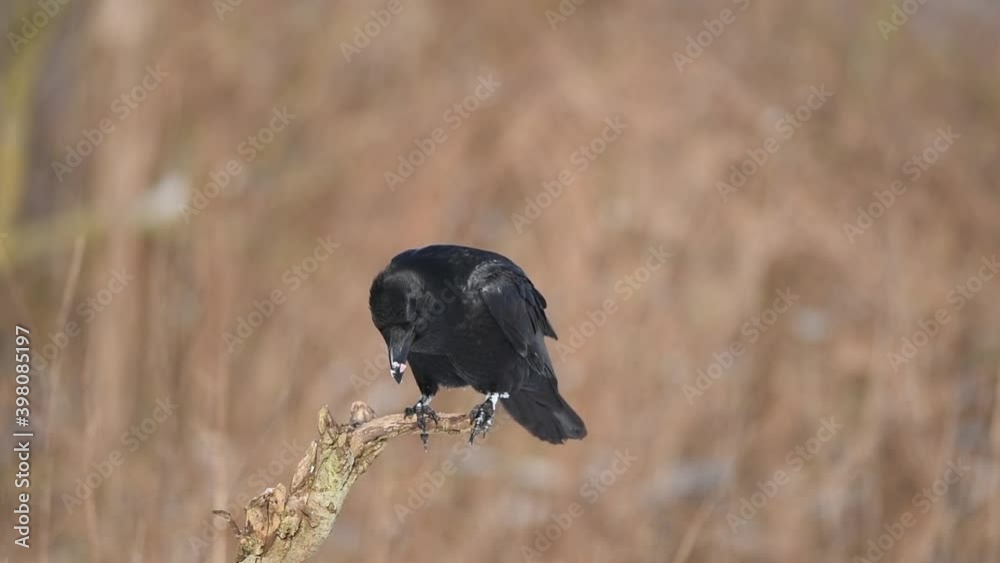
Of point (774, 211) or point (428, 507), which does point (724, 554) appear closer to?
point (428, 507)

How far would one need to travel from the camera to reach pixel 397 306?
3965 mm

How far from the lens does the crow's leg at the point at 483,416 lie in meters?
3.98

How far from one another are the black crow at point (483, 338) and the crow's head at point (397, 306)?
2cm

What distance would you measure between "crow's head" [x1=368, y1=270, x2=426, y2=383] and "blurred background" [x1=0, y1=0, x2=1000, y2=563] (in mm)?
1862

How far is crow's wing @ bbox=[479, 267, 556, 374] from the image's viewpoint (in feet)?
14.3

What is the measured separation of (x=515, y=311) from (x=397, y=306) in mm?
597

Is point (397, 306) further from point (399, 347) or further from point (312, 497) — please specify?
point (312, 497)

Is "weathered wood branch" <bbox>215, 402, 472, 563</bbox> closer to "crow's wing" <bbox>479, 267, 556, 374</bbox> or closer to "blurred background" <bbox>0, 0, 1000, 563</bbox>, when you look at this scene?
"crow's wing" <bbox>479, 267, 556, 374</bbox>

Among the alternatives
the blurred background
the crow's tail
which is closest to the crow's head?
the crow's tail

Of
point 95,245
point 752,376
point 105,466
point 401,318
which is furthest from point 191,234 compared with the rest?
point 401,318

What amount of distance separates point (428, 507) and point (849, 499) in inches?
110

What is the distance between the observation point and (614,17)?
11.0m

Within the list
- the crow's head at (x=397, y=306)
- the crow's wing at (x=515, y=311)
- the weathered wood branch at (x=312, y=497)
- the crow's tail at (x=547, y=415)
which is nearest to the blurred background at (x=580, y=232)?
the crow's tail at (x=547, y=415)

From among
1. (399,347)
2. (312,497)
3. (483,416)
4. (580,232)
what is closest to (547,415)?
(483,416)
